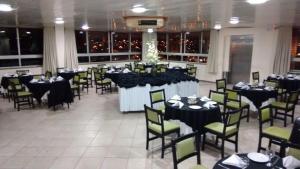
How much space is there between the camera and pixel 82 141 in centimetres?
511

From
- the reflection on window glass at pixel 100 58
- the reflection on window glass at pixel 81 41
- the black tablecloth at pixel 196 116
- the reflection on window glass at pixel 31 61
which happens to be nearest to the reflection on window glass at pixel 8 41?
the reflection on window glass at pixel 31 61

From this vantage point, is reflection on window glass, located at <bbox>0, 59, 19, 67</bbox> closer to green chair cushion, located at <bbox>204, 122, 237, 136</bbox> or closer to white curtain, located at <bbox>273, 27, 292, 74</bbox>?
green chair cushion, located at <bbox>204, 122, 237, 136</bbox>

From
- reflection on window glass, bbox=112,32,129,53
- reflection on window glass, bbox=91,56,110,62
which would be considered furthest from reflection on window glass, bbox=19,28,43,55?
reflection on window glass, bbox=112,32,129,53

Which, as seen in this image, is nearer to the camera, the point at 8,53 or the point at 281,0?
the point at 281,0

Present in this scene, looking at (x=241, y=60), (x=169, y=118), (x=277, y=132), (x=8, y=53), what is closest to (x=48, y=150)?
(x=169, y=118)

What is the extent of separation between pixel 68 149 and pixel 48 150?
39 centimetres

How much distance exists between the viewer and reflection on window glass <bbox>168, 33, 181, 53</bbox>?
1415cm

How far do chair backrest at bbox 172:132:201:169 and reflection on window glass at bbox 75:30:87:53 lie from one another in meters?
11.0

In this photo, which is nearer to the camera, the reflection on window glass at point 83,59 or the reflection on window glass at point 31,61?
the reflection on window glass at point 31,61

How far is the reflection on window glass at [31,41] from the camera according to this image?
10.9 m

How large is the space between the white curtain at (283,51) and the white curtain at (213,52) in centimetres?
282

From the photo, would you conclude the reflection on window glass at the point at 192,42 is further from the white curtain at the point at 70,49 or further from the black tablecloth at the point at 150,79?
the white curtain at the point at 70,49

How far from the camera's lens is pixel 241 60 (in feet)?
37.7

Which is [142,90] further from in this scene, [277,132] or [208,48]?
[208,48]
